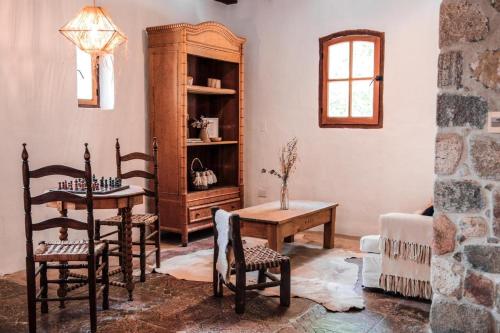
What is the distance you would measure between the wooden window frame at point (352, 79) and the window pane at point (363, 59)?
0.04 metres

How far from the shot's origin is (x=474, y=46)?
9.36 feet

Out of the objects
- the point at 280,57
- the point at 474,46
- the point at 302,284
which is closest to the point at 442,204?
the point at 474,46

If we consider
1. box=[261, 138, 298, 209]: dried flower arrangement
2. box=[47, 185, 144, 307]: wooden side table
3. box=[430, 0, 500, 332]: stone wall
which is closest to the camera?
box=[430, 0, 500, 332]: stone wall

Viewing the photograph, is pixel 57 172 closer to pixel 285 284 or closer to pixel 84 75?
pixel 285 284

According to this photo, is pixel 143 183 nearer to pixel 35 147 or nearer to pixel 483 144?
pixel 35 147

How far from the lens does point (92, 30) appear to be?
12.8 feet

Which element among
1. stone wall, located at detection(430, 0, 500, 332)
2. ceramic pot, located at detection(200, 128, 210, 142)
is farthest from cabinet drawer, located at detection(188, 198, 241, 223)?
stone wall, located at detection(430, 0, 500, 332)

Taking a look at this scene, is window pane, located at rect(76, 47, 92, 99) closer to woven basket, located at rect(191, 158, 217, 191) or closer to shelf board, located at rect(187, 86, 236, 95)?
shelf board, located at rect(187, 86, 236, 95)

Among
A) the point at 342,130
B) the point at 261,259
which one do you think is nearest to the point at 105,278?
the point at 261,259

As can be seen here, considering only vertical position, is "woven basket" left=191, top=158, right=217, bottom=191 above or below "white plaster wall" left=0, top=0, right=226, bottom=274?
below

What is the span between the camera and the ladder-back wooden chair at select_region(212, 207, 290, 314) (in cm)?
337

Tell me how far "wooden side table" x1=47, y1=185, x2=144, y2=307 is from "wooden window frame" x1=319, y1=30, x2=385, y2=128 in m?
2.71

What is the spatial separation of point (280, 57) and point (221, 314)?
11.7 ft

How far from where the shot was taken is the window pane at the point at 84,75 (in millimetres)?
4961
